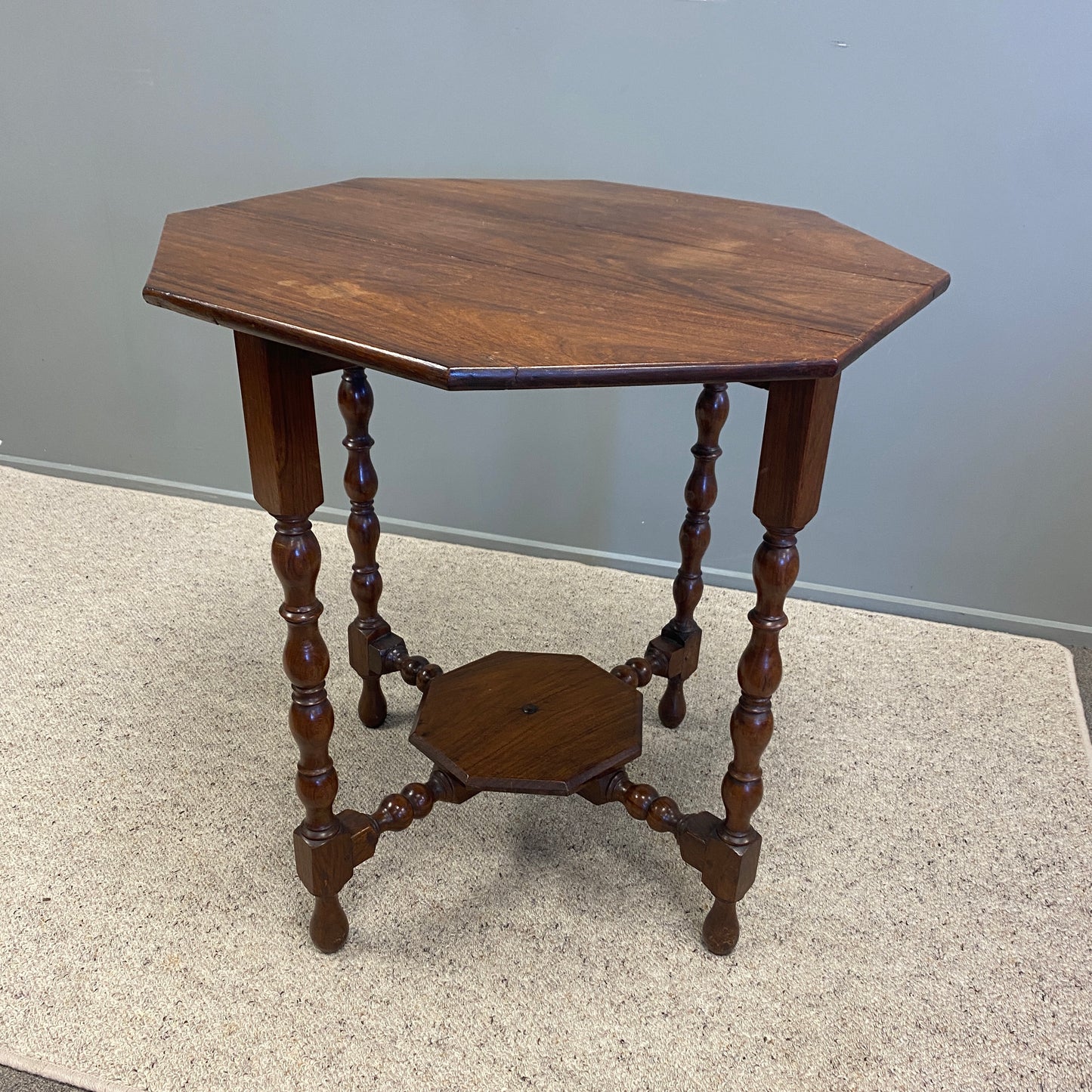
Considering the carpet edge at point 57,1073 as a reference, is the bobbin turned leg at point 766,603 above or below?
above

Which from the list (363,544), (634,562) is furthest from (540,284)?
(634,562)

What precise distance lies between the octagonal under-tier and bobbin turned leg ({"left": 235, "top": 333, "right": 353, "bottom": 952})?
22 cm

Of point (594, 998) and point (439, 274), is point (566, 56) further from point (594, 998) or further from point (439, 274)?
point (594, 998)

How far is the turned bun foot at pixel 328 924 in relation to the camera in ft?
5.16

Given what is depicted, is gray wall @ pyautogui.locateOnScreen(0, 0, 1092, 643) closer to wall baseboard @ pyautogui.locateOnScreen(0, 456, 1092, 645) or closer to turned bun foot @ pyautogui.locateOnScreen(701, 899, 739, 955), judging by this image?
wall baseboard @ pyautogui.locateOnScreen(0, 456, 1092, 645)

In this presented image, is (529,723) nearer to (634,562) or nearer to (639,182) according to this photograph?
(634,562)

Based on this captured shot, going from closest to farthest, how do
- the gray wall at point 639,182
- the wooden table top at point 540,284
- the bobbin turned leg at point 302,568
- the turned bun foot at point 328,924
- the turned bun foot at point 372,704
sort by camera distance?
1. the wooden table top at point 540,284
2. the bobbin turned leg at point 302,568
3. the turned bun foot at point 328,924
4. the turned bun foot at point 372,704
5. the gray wall at point 639,182

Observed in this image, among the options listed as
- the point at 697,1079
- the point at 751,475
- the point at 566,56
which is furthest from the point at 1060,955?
the point at 566,56

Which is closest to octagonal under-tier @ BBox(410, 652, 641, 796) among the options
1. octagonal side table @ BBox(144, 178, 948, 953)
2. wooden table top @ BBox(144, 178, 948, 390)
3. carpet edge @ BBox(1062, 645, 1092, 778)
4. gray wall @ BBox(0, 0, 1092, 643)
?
octagonal side table @ BBox(144, 178, 948, 953)

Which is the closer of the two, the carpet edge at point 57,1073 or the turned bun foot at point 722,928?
the carpet edge at point 57,1073

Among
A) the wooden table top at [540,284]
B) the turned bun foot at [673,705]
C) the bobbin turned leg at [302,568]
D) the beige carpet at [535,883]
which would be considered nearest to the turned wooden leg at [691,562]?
the turned bun foot at [673,705]

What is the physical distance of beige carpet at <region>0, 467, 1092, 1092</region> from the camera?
147 centimetres

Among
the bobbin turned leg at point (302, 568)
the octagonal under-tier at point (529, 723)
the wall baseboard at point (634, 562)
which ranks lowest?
the wall baseboard at point (634, 562)

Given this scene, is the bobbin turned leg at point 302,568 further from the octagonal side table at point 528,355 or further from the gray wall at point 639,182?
the gray wall at point 639,182
